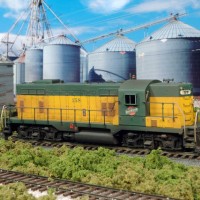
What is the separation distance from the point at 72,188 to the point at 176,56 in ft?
96.6

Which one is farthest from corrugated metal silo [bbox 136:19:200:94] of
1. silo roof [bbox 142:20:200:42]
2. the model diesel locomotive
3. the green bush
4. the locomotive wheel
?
the green bush

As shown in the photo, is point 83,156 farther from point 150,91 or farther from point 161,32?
point 161,32

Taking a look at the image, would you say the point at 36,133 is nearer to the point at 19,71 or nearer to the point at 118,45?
the point at 118,45

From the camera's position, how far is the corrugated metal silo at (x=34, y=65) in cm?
5591

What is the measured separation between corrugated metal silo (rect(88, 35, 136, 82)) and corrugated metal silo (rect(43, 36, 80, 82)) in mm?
3841

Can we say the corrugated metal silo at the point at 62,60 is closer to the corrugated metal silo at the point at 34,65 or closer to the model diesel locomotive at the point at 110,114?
the corrugated metal silo at the point at 34,65

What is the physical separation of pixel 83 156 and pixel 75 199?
127 inches

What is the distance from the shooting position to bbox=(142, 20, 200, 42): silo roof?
118 feet

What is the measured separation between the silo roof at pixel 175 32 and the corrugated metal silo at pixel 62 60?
14.2 meters

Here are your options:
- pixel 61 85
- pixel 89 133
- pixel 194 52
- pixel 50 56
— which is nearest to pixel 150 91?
pixel 89 133

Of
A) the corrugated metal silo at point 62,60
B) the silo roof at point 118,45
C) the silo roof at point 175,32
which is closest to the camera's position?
the silo roof at point 175,32

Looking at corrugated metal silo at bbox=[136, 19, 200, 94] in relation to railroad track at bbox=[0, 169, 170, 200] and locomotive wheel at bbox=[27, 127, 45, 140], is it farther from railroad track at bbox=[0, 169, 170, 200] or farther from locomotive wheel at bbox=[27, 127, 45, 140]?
railroad track at bbox=[0, 169, 170, 200]

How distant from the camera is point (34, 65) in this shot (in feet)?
185

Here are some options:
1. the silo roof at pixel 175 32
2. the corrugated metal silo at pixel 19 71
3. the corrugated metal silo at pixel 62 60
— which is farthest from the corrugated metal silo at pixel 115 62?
the corrugated metal silo at pixel 19 71
